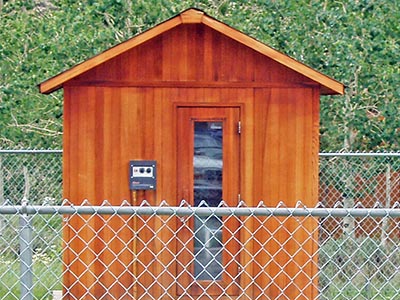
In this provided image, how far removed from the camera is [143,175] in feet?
20.0

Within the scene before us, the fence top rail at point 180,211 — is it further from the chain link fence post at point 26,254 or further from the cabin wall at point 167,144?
the cabin wall at point 167,144


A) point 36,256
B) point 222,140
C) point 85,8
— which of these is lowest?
point 36,256

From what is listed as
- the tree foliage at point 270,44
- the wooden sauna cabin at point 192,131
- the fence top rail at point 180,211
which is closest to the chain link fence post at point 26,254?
the fence top rail at point 180,211

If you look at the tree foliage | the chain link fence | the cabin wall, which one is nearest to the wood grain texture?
the cabin wall

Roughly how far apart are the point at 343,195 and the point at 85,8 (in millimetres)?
4507

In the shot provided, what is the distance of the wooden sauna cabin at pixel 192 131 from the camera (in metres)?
6.12

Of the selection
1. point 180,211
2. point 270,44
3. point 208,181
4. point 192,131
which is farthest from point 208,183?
point 270,44

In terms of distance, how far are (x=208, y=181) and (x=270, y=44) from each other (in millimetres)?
4136

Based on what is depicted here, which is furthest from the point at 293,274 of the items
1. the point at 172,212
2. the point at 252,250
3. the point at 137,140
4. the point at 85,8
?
the point at 85,8

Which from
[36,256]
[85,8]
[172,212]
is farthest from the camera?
[85,8]

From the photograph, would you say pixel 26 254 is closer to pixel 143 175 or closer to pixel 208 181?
pixel 143 175

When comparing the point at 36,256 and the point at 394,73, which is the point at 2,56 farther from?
the point at 394,73

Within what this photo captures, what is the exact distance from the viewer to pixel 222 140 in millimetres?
6145

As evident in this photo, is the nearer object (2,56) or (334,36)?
(334,36)
